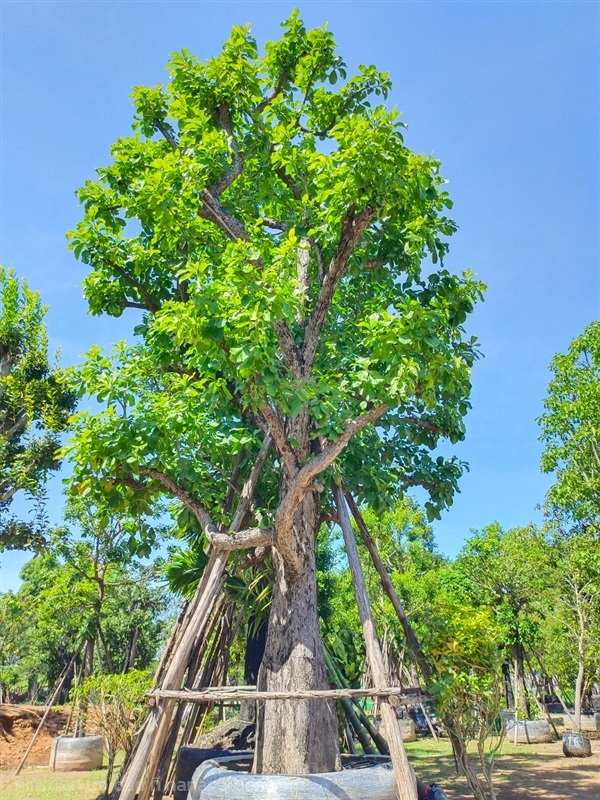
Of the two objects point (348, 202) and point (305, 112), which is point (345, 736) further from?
point (305, 112)

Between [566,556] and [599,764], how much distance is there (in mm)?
6753

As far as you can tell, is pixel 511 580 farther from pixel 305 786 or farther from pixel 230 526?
pixel 305 786

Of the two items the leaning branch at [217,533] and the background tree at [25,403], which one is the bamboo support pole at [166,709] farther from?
the background tree at [25,403]

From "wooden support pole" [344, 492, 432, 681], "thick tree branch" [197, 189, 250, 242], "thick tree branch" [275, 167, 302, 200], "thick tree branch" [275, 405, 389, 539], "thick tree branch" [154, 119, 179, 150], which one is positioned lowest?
"wooden support pole" [344, 492, 432, 681]

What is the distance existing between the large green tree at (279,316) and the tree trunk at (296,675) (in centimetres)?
2

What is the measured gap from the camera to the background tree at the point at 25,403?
45.4 feet

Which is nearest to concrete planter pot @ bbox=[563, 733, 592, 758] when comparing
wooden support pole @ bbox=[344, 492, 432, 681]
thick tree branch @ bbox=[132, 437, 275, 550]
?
wooden support pole @ bbox=[344, 492, 432, 681]

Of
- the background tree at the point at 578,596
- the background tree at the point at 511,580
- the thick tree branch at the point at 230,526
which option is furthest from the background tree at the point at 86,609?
the background tree at the point at 578,596

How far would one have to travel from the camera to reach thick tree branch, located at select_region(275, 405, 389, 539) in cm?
619

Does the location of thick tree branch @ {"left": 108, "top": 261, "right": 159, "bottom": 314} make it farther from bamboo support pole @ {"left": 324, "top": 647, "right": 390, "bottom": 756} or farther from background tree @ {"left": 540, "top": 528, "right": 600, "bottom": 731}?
background tree @ {"left": 540, "top": 528, "right": 600, "bottom": 731}

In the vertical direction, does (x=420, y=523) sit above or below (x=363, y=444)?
above

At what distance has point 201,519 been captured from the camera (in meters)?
6.89

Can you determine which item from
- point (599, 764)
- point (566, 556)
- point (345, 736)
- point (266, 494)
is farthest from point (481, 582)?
point (266, 494)

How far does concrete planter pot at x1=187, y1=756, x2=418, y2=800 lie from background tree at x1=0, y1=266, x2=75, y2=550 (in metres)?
9.97
